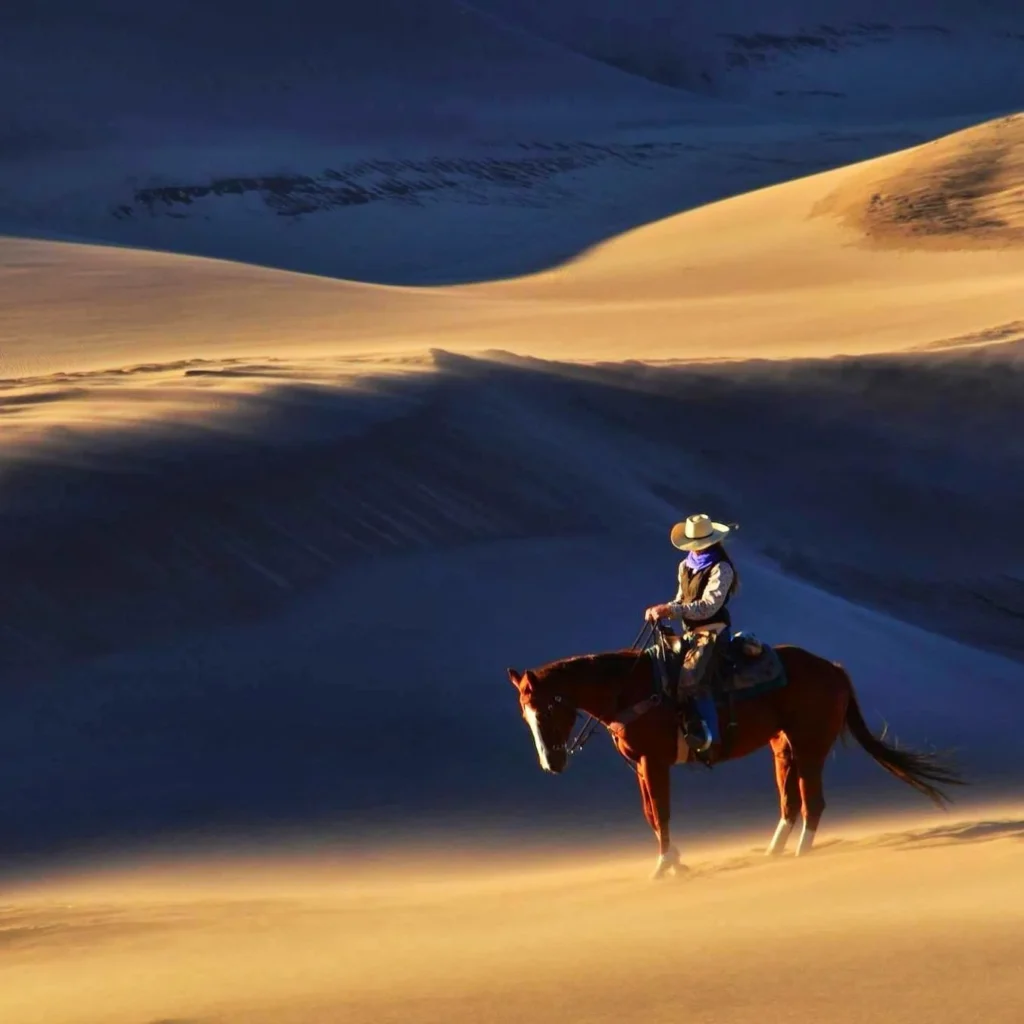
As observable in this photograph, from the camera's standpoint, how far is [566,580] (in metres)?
14.9

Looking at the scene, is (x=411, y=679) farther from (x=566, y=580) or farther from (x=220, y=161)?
(x=220, y=161)

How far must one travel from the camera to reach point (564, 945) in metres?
6.95

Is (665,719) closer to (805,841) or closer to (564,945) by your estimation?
(805,841)

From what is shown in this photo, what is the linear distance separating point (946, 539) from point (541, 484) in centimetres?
448

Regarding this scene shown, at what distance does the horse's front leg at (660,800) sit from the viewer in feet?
28.6

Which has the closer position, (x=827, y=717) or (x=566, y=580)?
(x=827, y=717)

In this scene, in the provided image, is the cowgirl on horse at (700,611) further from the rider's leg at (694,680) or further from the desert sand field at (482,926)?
the desert sand field at (482,926)

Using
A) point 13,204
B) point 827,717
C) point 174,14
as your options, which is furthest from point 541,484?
point 174,14

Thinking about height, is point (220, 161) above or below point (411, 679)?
above

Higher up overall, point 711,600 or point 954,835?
point 711,600

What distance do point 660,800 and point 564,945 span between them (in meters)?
1.88

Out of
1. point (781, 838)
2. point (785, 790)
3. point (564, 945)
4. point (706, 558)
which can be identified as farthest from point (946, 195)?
point (564, 945)

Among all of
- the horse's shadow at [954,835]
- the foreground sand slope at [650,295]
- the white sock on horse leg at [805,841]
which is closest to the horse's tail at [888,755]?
the horse's shadow at [954,835]

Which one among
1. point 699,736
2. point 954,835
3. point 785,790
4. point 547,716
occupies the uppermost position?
point 547,716
